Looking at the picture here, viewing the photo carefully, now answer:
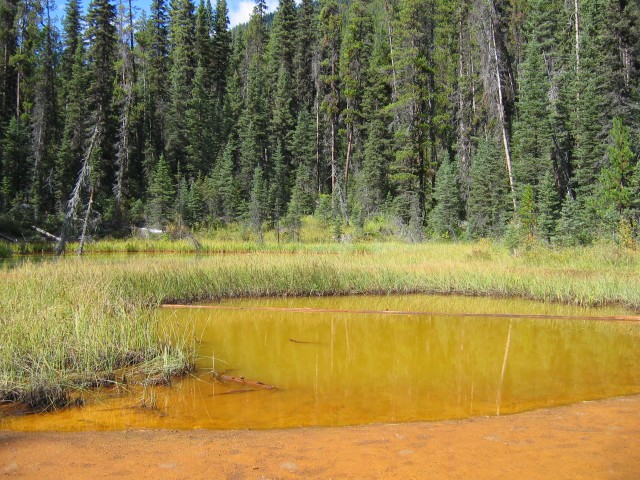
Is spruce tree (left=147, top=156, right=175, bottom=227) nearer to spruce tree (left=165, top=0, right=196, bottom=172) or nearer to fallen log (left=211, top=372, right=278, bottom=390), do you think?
spruce tree (left=165, top=0, right=196, bottom=172)

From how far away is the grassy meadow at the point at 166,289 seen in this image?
233 inches

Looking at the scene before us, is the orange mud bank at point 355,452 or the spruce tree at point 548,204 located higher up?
the spruce tree at point 548,204

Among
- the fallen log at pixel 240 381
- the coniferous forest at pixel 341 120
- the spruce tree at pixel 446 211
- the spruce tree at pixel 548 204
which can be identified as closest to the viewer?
the fallen log at pixel 240 381

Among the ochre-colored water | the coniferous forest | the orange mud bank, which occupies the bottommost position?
the ochre-colored water

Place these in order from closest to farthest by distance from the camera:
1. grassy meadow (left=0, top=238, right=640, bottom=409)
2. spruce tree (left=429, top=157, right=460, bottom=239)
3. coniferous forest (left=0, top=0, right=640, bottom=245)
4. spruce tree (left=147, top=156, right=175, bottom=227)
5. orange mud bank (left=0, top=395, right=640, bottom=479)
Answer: orange mud bank (left=0, top=395, right=640, bottom=479)
grassy meadow (left=0, top=238, right=640, bottom=409)
coniferous forest (left=0, top=0, right=640, bottom=245)
spruce tree (left=429, top=157, right=460, bottom=239)
spruce tree (left=147, top=156, right=175, bottom=227)

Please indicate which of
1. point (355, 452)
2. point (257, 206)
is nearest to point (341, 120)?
point (257, 206)

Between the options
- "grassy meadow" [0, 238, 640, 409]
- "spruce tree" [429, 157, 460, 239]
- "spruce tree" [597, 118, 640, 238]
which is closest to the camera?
"grassy meadow" [0, 238, 640, 409]

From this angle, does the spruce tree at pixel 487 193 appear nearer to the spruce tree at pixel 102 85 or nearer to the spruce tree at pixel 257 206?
the spruce tree at pixel 257 206

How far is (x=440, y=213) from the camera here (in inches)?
1164

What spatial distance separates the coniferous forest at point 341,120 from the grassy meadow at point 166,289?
5150mm

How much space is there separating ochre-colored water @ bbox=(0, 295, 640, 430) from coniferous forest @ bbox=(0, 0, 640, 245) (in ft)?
33.6

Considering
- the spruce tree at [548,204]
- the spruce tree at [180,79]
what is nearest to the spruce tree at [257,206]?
the spruce tree at [180,79]

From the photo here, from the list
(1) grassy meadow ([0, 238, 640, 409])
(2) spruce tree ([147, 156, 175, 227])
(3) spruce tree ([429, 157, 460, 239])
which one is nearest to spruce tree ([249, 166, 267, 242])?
(2) spruce tree ([147, 156, 175, 227])

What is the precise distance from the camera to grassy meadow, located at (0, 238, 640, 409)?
5.92 metres
